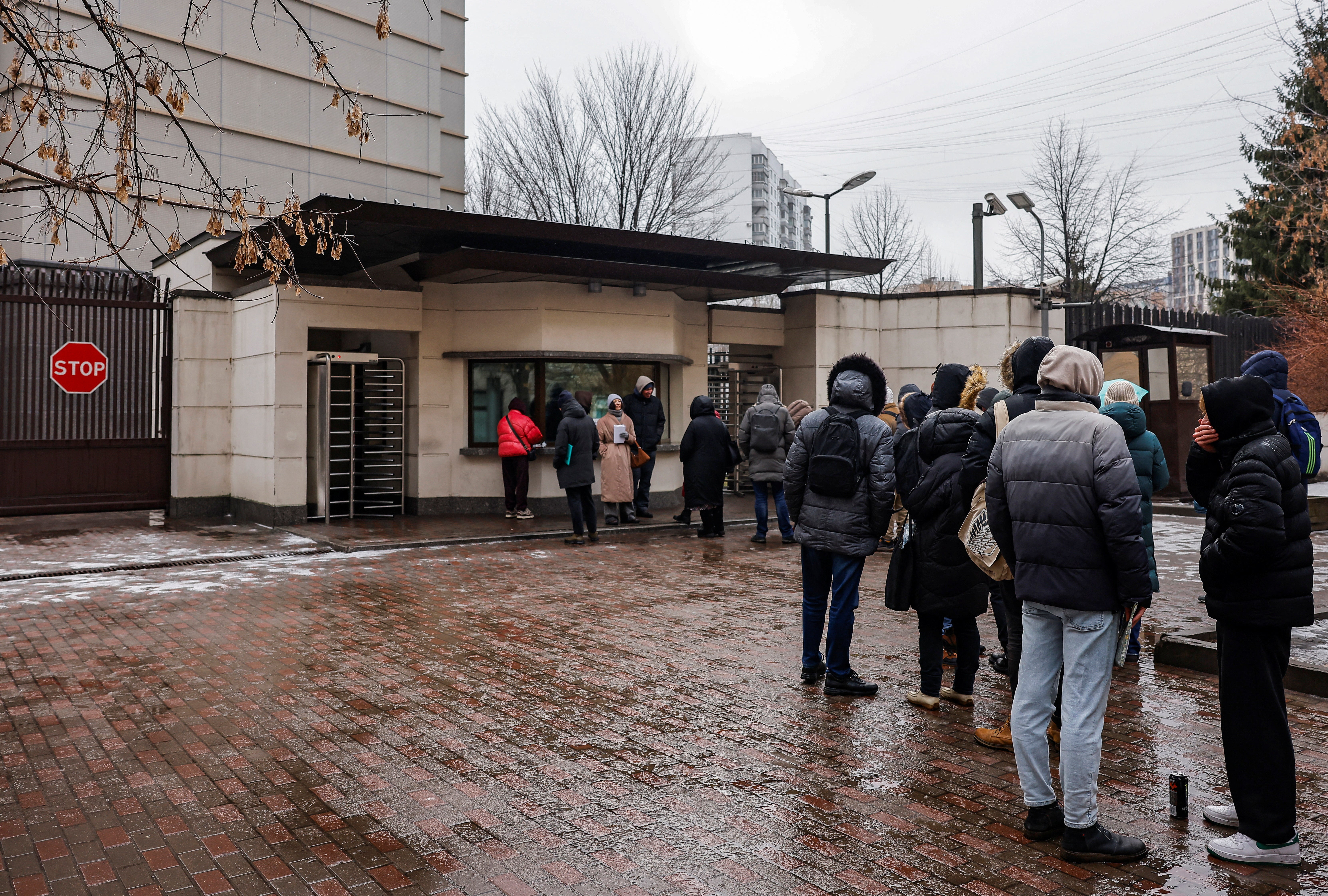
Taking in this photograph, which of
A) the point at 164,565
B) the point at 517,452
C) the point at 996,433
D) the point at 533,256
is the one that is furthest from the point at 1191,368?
the point at 164,565

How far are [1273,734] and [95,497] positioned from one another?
15.3m

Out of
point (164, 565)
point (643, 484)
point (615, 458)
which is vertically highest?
point (615, 458)

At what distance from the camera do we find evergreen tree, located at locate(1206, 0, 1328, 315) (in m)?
14.8

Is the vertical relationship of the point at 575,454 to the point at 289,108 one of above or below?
below

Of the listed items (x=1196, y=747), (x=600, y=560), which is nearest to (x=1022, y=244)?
(x=600, y=560)

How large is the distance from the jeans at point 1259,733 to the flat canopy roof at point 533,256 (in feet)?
33.4

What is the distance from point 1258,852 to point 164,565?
35.0 feet

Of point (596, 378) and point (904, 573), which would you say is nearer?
point (904, 573)

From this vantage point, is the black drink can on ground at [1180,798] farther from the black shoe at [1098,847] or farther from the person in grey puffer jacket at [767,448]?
the person in grey puffer jacket at [767,448]

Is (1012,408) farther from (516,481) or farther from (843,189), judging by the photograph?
(843,189)

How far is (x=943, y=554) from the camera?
5.80 metres

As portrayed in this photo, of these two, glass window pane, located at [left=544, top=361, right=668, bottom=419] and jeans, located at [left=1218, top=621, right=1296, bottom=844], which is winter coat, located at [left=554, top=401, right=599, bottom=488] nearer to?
glass window pane, located at [left=544, top=361, right=668, bottom=419]

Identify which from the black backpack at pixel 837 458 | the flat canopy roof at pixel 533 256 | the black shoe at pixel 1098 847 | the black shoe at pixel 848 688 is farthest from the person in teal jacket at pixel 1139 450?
the flat canopy roof at pixel 533 256

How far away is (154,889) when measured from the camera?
3707 millimetres
